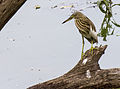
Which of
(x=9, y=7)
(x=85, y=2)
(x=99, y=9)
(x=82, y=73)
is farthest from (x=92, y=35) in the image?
(x=85, y=2)

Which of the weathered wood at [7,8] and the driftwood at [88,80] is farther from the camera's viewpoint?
the driftwood at [88,80]

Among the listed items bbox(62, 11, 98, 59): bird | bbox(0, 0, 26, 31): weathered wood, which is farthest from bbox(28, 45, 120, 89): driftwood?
bbox(0, 0, 26, 31): weathered wood

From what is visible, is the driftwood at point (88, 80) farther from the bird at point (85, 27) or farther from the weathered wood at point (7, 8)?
the weathered wood at point (7, 8)

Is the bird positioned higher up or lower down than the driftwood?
higher up

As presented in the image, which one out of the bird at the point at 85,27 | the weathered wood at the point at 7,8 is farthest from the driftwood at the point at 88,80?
the weathered wood at the point at 7,8

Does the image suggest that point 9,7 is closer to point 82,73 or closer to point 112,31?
point 82,73

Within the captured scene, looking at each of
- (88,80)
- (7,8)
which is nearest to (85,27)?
(88,80)

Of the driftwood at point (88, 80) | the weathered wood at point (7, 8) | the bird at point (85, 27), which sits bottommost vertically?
the driftwood at point (88, 80)

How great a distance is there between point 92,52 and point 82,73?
0.68 feet

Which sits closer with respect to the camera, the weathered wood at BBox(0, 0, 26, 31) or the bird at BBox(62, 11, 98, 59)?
the weathered wood at BBox(0, 0, 26, 31)

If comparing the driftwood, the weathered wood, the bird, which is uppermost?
the weathered wood

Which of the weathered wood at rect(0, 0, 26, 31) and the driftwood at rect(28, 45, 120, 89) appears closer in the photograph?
the weathered wood at rect(0, 0, 26, 31)

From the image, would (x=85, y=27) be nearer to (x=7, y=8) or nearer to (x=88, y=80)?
(x=88, y=80)

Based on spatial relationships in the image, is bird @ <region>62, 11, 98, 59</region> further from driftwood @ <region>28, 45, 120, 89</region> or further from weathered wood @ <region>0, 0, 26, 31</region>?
weathered wood @ <region>0, 0, 26, 31</region>
